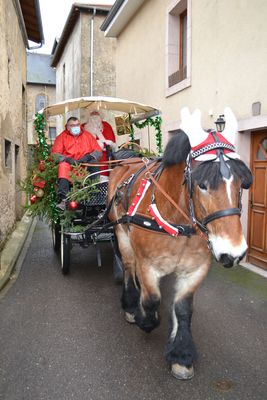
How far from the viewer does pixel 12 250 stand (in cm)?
677

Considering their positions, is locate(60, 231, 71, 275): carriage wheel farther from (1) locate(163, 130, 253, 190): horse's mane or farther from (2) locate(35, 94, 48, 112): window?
(2) locate(35, 94, 48, 112): window

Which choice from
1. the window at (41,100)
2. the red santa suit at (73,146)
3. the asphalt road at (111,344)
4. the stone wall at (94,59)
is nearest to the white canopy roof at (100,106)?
the red santa suit at (73,146)

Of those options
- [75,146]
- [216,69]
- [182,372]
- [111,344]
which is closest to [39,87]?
[216,69]

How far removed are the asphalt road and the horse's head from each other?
1.27m

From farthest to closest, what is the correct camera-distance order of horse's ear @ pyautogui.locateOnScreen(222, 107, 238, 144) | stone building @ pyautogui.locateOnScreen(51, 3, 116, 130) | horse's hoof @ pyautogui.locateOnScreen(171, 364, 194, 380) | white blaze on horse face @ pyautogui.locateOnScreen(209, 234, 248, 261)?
stone building @ pyautogui.locateOnScreen(51, 3, 116, 130), horse's hoof @ pyautogui.locateOnScreen(171, 364, 194, 380), horse's ear @ pyautogui.locateOnScreen(222, 107, 238, 144), white blaze on horse face @ pyautogui.locateOnScreen(209, 234, 248, 261)

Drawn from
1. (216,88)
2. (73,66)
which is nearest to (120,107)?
(216,88)

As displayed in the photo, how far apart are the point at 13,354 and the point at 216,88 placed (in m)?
5.28

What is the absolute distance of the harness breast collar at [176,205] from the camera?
218 cm

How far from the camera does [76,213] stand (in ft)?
16.1

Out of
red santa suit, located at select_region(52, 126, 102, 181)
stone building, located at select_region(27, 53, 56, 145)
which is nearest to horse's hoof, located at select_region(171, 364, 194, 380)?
red santa suit, located at select_region(52, 126, 102, 181)

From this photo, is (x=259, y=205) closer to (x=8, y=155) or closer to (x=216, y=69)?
(x=216, y=69)

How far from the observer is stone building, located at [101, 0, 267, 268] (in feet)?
17.8

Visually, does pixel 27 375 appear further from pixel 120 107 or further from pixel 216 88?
pixel 216 88

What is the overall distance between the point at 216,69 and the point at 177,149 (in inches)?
173
